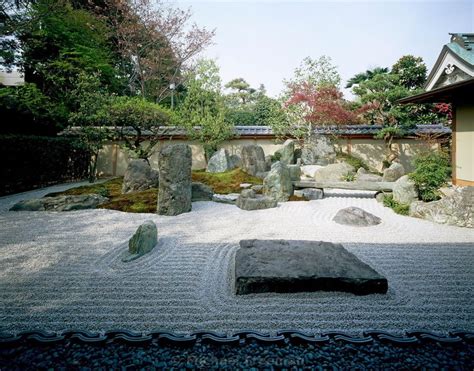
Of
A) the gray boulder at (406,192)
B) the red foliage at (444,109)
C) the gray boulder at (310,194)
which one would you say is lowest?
the gray boulder at (310,194)

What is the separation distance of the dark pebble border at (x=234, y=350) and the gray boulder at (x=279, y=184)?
6.03 m

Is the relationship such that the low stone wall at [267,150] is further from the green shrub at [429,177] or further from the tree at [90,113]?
the green shrub at [429,177]

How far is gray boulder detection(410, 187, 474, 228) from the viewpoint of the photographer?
5348 mm

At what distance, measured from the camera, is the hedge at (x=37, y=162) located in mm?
8727

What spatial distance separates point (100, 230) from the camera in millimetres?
5266

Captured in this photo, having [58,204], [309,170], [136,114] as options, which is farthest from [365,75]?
[58,204]

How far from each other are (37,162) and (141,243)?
844 cm

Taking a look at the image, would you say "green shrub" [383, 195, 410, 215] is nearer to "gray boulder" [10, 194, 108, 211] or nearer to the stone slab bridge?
the stone slab bridge

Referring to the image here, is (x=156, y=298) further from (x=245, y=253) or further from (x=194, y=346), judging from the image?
(x=245, y=253)

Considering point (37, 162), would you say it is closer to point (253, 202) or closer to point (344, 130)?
point (253, 202)

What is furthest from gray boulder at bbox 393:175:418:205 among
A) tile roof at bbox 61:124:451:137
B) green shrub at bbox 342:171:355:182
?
tile roof at bbox 61:124:451:137

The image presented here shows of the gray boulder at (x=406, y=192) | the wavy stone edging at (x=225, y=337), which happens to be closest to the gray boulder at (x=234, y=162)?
the gray boulder at (x=406, y=192)

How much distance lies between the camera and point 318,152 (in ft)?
46.2

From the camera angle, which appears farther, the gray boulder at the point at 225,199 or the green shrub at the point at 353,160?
the green shrub at the point at 353,160
